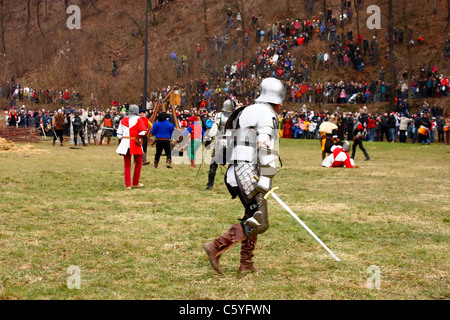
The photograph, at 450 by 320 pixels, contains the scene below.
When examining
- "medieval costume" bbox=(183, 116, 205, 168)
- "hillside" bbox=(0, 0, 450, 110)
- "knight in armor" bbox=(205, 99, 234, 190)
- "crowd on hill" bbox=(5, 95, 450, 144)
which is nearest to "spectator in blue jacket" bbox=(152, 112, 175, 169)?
"medieval costume" bbox=(183, 116, 205, 168)

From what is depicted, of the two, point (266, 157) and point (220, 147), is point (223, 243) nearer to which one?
point (266, 157)

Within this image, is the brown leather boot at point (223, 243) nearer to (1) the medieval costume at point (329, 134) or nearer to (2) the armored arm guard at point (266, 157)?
(2) the armored arm guard at point (266, 157)

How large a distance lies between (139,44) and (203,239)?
61.0 m

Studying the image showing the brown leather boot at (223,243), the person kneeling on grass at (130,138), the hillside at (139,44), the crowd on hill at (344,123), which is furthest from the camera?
the hillside at (139,44)

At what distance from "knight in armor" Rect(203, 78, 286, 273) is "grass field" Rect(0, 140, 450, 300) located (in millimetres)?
337

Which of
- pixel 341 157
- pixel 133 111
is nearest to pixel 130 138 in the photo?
pixel 133 111

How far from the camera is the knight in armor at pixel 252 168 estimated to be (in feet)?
19.9

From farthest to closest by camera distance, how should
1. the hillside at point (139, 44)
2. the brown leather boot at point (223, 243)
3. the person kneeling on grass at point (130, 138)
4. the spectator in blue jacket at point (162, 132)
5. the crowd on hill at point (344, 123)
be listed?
1. the hillside at point (139, 44)
2. the crowd on hill at point (344, 123)
3. the spectator in blue jacket at point (162, 132)
4. the person kneeling on grass at point (130, 138)
5. the brown leather boot at point (223, 243)

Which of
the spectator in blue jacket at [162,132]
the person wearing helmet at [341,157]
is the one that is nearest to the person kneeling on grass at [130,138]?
the spectator in blue jacket at [162,132]

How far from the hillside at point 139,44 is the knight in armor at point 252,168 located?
36825 millimetres

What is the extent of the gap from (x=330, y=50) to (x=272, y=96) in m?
38.3

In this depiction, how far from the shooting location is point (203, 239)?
7.98 metres

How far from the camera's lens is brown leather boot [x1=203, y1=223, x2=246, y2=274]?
6.18 m

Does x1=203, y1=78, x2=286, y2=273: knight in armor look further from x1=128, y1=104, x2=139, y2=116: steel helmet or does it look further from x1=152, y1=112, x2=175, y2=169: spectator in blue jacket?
x1=152, y1=112, x2=175, y2=169: spectator in blue jacket
